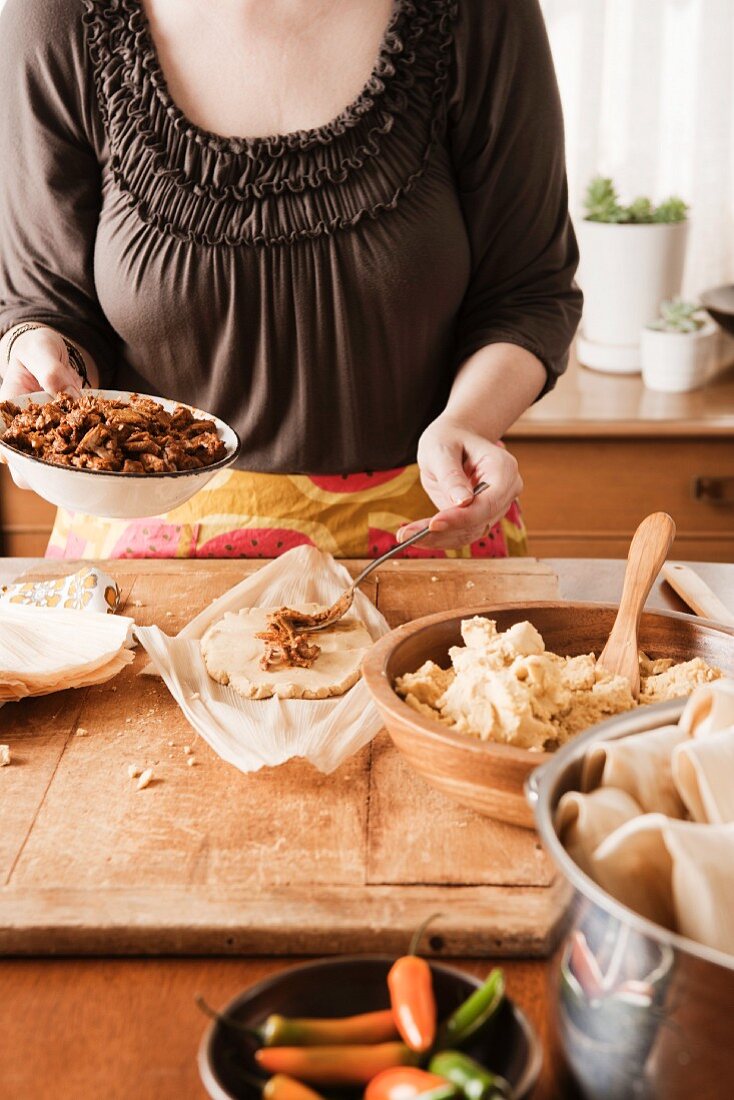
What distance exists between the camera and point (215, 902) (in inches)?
31.3

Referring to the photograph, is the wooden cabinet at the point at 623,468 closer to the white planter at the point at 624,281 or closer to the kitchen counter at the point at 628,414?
the kitchen counter at the point at 628,414

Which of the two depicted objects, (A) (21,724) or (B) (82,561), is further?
(B) (82,561)

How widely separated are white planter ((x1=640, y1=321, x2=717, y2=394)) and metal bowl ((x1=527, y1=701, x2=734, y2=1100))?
224cm

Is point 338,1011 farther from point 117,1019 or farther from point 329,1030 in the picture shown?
point 117,1019

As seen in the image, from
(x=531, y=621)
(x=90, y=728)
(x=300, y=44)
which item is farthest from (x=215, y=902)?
(x=300, y=44)

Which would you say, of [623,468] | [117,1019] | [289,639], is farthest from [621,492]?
[117,1019]

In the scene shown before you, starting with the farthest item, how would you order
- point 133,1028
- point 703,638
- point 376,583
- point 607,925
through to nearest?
point 376,583, point 703,638, point 133,1028, point 607,925

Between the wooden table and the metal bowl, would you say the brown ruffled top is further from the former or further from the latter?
the metal bowl

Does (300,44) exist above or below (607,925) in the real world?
above

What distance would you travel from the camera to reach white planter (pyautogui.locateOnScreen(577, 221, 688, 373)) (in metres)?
2.71

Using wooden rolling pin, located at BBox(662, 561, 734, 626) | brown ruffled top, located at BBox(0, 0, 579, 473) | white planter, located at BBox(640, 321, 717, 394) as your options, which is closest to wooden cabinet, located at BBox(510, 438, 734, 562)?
white planter, located at BBox(640, 321, 717, 394)

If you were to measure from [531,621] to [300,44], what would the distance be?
820 millimetres

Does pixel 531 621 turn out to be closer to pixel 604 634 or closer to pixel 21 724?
pixel 604 634

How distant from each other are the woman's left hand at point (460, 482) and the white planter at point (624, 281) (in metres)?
1.59
